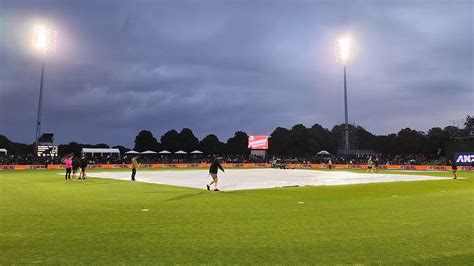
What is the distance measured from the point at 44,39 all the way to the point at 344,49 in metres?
46.8

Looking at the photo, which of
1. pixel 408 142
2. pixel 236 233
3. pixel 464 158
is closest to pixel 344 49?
pixel 464 158

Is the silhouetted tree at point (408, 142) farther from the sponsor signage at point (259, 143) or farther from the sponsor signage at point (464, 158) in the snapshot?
the sponsor signage at point (464, 158)

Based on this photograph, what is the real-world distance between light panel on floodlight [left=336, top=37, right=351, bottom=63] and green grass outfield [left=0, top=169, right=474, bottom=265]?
186ft

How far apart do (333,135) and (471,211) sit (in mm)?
162790

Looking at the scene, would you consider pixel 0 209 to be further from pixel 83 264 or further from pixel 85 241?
pixel 83 264

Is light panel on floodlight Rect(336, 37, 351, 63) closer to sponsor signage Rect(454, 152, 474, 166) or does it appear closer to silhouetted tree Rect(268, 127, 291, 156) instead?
sponsor signage Rect(454, 152, 474, 166)

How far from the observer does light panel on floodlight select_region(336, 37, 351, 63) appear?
227 ft

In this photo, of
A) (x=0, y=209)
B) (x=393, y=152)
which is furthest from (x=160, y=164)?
(x=393, y=152)

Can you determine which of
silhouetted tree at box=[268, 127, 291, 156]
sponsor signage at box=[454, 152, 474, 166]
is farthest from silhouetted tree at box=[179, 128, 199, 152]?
sponsor signage at box=[454, 152, 474, 166]

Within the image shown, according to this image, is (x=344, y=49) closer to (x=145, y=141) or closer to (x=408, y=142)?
(x=408, y=142)

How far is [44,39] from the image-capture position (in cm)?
5672

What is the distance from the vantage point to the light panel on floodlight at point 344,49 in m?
69.3

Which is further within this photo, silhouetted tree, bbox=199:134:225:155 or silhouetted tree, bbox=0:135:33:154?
silhouetted tree, bbox=199:134:225:155

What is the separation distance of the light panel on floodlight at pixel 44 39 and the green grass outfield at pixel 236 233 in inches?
1848
